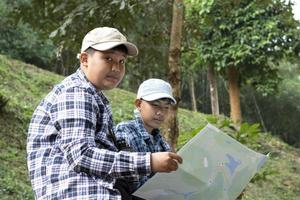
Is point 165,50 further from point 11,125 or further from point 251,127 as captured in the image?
point 11,125

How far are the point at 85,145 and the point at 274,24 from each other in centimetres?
1048

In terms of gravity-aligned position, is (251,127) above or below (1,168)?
above

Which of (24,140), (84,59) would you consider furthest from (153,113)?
(24,140)

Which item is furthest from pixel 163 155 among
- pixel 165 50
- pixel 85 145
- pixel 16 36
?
pixel 16 36

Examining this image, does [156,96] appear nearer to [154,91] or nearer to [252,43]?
[154,91]

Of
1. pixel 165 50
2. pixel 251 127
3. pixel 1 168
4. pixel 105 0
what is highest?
pixel 105 0

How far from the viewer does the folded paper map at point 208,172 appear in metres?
1.94

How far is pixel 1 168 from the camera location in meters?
5.63

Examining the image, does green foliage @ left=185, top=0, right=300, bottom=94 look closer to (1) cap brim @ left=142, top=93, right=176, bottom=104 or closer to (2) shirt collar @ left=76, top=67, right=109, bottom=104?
(1) cap brim @ left=142, top=93, right=176, bottom=104

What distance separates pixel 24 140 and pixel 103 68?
17.0 feet

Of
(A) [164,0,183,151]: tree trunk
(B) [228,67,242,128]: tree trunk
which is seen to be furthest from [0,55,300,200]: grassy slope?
(B) [228,67,242,128]: tree trunk

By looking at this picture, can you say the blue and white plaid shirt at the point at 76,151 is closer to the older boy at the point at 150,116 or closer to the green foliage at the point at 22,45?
the older boy at the point at 150,116

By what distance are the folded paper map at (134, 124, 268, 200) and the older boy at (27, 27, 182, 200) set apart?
0.22 meters

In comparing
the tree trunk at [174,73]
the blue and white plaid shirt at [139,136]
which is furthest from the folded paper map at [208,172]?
the tree trunk at [174,73]
